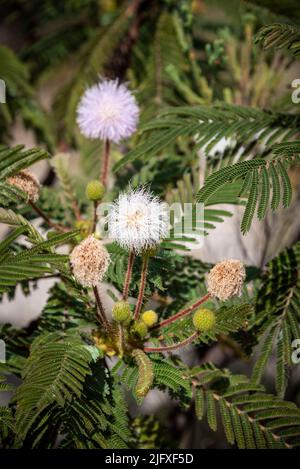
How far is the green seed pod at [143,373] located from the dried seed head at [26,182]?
0.43 metres

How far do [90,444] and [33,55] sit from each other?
1878 mm

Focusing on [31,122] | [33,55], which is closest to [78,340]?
[31,122]

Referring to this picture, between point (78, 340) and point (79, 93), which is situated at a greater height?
point (79, 93)

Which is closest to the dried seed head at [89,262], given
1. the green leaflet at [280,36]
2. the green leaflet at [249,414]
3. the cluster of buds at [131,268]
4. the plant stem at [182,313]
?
the cluster of buds at [131,268]

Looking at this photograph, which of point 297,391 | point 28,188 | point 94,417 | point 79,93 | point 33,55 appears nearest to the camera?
point 94,417

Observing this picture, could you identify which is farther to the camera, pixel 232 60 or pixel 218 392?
pixel 232 60

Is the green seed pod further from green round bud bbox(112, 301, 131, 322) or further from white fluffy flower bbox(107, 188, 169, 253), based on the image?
white fluffy flower bbox(107, 188, 169, 253)

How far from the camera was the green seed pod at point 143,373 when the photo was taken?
88 centimetres

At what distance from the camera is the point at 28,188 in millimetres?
1142

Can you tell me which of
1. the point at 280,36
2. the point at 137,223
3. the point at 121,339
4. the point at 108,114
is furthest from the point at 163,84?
the point at 121,339

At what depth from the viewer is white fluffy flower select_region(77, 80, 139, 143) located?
1312 millimetres

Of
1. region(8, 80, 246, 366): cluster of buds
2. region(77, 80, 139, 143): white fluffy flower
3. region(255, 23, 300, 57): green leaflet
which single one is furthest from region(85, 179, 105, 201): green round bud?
region(255, 23, 300, 57): green leaflet

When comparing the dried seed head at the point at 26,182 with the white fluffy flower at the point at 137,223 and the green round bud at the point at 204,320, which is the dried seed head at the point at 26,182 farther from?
the green round bud at the point at 204,320

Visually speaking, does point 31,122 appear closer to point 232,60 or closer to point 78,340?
point 232,60
